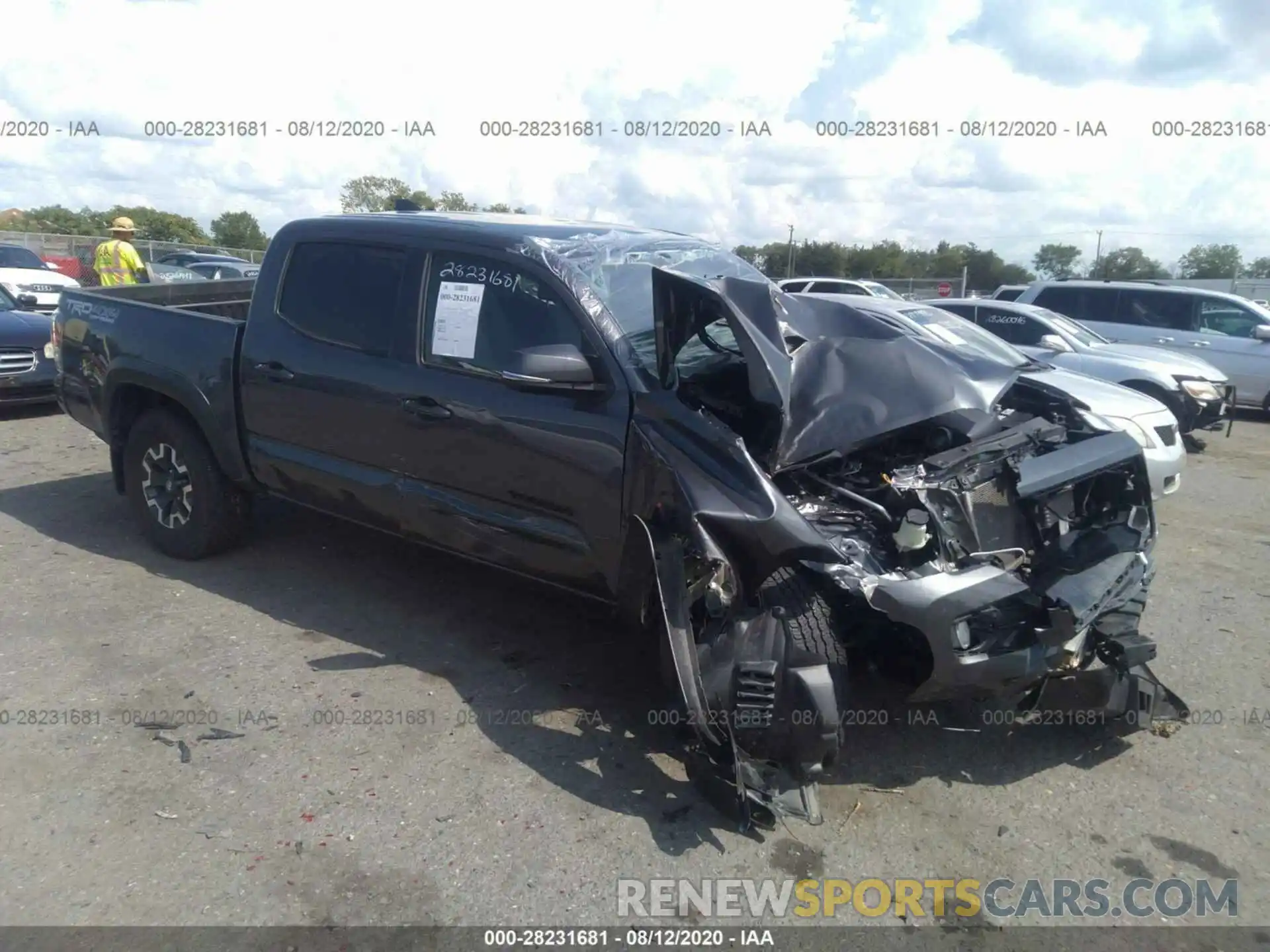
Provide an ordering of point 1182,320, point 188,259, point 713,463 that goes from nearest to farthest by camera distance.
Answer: point 713,463 < point 1182,320 < point 188,259

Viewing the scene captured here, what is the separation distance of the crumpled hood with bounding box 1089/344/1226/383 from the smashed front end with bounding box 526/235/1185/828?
6.69m

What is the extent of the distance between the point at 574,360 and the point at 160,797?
2.15m

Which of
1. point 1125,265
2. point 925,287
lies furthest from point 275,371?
point 1125,265

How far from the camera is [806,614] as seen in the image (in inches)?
132

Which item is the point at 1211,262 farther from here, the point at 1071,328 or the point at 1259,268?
the point at 1071,328

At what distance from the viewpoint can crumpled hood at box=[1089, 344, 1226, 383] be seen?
32.2 ft

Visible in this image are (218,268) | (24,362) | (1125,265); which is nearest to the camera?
(24,362)

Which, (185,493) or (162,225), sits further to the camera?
(162,225)

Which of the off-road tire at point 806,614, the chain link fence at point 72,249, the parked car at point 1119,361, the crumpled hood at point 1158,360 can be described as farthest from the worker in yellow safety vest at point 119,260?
the chain link fence at point 72,249

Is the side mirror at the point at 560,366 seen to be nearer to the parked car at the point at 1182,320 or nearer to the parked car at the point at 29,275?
the parked car at the point at 1182,320

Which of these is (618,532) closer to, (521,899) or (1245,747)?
(521,899)

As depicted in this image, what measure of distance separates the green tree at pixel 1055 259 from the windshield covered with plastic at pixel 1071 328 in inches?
1286

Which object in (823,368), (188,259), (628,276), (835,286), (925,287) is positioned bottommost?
(823,368)

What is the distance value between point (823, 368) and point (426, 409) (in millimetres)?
1712
